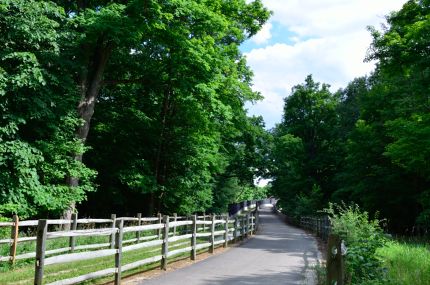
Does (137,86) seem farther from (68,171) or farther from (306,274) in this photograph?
(306,274)

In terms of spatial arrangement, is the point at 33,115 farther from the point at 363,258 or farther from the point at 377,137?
the point at 377,137

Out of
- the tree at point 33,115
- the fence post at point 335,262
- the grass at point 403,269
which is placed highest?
the tree at point 33,115

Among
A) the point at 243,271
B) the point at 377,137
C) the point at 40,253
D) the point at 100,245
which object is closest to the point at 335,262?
the point at 40,253

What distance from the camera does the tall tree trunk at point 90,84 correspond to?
20.4 m

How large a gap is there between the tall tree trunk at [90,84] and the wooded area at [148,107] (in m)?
0.06

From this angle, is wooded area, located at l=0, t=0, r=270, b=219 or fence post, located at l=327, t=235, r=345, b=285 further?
wooded area, located at l=0, t=0, r=270, b=219

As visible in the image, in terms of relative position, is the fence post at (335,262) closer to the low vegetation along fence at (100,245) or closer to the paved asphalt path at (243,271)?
the paved asphalt path at (243,271)

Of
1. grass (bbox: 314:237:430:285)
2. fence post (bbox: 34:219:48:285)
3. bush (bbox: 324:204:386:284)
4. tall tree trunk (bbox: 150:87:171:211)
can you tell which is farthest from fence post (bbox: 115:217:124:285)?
tall tree trunk (bbox: 150:87:171:211)

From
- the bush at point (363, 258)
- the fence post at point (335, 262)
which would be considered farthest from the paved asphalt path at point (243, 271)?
the fence post at point (335, 262)

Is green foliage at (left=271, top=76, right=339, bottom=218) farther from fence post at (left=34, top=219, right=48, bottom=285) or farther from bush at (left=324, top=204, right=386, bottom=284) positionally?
fence post at (left=34, top=219, right=48, bottom=285)

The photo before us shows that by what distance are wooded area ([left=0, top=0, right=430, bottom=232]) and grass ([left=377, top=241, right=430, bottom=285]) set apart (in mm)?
7454

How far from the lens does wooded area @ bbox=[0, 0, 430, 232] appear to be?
55.5 ft

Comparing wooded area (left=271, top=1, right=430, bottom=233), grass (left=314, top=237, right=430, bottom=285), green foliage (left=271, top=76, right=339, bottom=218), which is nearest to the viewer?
grass (left=314, top=237, right=430, bottom=285)

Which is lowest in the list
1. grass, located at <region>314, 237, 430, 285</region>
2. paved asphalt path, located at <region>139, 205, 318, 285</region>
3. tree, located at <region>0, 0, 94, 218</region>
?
paved asphalt path, located at <region>139, 205, 318, 285</region>
